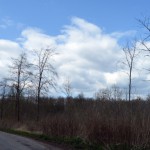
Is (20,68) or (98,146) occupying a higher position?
(20,68)

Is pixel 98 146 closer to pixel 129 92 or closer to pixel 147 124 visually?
pixel 147 124

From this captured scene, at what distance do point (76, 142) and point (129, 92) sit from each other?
10.8m

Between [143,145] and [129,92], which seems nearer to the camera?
[143,145]

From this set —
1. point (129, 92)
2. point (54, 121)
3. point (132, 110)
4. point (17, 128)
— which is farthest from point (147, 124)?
point (17, 128)

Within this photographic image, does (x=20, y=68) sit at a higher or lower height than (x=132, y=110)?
higher

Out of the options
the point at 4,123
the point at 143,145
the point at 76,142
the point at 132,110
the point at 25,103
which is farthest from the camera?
the point at 25,103

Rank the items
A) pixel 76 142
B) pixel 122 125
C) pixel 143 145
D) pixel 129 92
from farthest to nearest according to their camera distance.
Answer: pixel 129 92
pixel 76 142
pixel 122 125
pixel 143 145

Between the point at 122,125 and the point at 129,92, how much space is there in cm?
1267

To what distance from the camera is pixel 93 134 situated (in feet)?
68.4

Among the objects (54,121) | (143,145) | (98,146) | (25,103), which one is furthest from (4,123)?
(143,145)

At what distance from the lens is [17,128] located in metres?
39.9

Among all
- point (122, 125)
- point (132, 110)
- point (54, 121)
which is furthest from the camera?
point (54, 121)

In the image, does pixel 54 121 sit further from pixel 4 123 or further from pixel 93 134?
pixel 4 123

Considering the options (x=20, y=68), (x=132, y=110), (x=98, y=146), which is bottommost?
(x=98, y=146)
